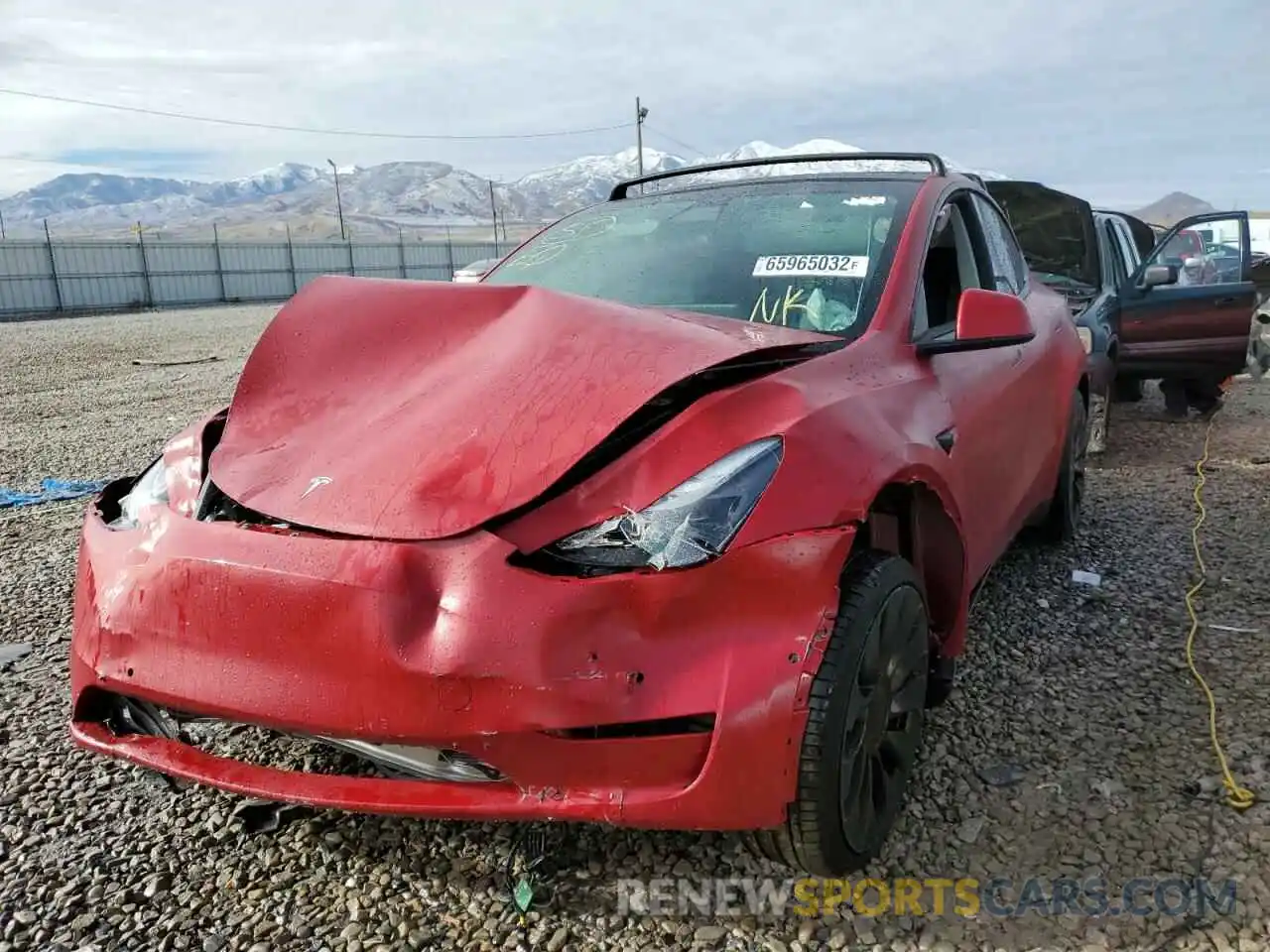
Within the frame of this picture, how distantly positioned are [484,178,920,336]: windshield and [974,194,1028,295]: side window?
70 centimetres

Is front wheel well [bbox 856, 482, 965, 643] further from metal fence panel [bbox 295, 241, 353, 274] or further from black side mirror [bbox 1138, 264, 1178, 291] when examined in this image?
metal fence panel [bbox 295, 241, 353, 274]

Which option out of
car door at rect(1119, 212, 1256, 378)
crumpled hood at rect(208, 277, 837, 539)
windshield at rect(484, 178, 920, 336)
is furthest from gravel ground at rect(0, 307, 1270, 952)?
car door at rect(1119, 212, 1256, 378)

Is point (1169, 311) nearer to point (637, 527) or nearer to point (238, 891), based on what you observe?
point (637, 527)

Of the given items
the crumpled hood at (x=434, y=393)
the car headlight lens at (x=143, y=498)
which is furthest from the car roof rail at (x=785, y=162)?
the car headlight lens at (x=143, y=498)

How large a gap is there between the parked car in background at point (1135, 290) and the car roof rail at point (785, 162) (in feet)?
11.7

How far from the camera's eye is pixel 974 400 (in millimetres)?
2814

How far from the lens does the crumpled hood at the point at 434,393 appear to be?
1.88 metres

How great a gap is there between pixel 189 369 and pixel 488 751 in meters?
12.4

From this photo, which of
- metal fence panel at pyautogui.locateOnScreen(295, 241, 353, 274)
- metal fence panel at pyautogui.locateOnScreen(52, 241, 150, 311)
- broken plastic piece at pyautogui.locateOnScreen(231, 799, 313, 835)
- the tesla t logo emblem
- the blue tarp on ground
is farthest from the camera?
metal fence panel at pyautogui.locateOnScreen(295, 241, 353, 274)

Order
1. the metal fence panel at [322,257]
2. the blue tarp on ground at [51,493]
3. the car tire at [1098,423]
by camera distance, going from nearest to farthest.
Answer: the blue tarp on ground at [51,493]
the car tire at [1098,423]
the metal fence panel at [322,257]

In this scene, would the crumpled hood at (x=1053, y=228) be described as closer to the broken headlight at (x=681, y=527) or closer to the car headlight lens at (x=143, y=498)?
the broken headlight at (x=681, y=527)

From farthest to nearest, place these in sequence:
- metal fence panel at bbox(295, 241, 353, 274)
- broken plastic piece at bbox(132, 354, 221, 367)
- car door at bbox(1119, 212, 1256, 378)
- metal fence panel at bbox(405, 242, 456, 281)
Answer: metal fence panel at bbox(405, 242, 456, 281) < metal fence panel at bbox(295, 241, 353, 274) < broken plastic piece at bbox(132, 354, 221, 367) < car door at bbox(1119, 212, 1256, 378)

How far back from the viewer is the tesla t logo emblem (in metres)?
1.97

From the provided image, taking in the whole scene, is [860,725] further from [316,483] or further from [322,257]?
[322,257]
